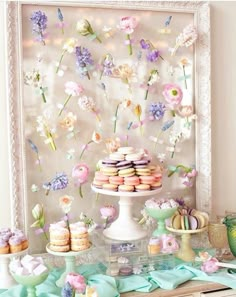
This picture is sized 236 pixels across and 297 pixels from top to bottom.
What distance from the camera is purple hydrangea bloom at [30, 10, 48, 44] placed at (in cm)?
184

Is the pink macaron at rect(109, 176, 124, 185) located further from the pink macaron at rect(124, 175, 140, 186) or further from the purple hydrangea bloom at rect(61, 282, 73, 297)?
the purple hydrangea bloom at rect(61, 282, 73, 297)

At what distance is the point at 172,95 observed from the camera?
2.06 meters

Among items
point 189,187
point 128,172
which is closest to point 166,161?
point 189,187

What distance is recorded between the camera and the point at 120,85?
202 cm

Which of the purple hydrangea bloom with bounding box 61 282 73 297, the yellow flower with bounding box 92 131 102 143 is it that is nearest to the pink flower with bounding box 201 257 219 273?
the purple hydrangea bloom with bounding box 61 282 73 297

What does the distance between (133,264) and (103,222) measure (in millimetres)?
277

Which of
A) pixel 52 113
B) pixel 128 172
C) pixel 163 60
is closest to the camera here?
pixel 128 172

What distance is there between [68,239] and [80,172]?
335 mm

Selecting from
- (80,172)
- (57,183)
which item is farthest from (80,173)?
(57,183)

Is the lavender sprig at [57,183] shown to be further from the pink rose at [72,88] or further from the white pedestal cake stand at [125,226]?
the pink rose at [72,88]

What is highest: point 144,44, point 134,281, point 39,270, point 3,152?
point 144,44

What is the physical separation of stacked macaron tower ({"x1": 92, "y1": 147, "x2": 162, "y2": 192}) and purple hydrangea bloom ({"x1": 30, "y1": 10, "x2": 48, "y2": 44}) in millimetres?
594

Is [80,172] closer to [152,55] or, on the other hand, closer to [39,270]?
[39,270]

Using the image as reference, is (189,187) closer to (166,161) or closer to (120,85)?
(166,161)
